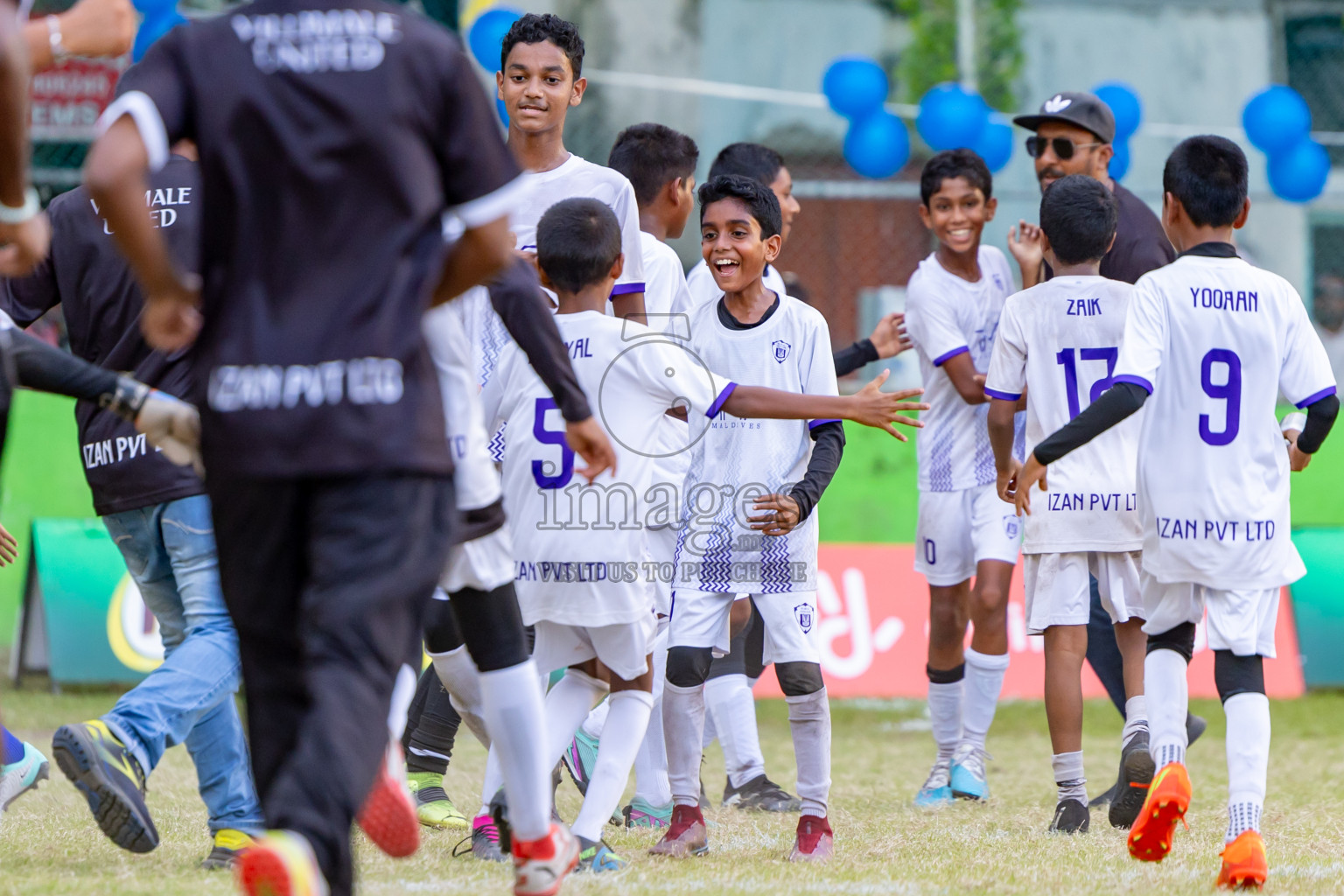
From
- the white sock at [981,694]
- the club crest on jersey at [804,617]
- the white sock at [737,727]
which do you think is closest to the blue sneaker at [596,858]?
the club crest on jersey at [804,617]

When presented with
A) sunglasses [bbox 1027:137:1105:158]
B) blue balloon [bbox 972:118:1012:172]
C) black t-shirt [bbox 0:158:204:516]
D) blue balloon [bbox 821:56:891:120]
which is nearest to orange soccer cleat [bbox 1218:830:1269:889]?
black t-shirt [bbox 0:158:204:516]

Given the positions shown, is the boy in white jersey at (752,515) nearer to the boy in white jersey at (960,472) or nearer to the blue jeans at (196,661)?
the blue jeans at (196,661)

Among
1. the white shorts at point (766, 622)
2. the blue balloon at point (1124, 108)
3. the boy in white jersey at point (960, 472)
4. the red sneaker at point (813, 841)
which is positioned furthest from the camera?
the blue balloon at point (1124, 108)

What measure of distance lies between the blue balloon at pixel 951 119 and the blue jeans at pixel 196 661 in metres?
6.11

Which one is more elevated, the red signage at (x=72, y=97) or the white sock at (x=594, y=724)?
the red signage at (x=72, y=97)

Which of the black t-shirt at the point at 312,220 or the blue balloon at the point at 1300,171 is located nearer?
the black t-shirt at the point at 312,220

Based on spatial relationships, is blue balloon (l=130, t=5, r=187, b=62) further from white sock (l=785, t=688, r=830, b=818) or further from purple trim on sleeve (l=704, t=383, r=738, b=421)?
white sock (l=785, t=688, r=830, b=818)

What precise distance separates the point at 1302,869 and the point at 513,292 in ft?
8.61

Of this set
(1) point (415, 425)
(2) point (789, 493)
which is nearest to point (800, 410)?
(2) point (789, 493)

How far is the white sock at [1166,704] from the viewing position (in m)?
4.23

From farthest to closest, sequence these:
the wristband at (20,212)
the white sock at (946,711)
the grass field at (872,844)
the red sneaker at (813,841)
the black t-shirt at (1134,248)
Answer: the white sock at (946,711), the black t-shirt at (1134,248), the red sneaker at (813,841), the grass field at (872,844), the wristband at (20,212)

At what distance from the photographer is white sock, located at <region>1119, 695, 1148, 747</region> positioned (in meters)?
5.14

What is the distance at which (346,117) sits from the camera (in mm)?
2650

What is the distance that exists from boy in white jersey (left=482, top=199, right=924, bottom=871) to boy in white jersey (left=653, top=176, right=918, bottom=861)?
43 centimetres
